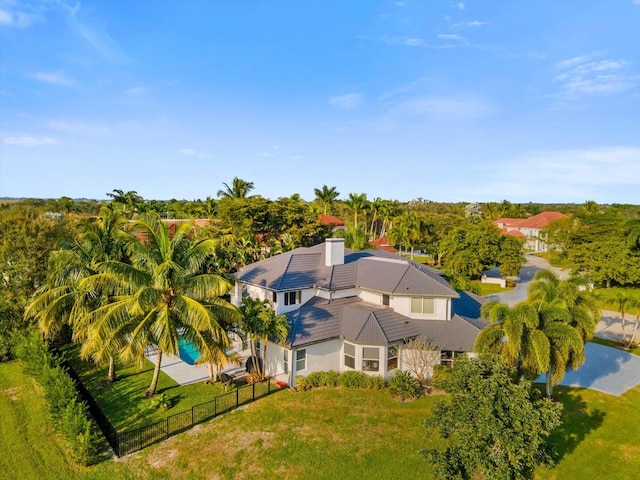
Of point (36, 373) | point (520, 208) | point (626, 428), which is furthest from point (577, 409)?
point (520, 208)

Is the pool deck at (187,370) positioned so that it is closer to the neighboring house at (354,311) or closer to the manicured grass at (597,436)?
the neighboring house at (354,311)

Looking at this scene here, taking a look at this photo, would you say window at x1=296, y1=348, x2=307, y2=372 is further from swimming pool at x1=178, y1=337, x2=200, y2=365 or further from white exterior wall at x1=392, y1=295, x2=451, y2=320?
swimming pool at x1=178, y1=337, x2=200, y2=365

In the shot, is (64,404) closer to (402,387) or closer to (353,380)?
(353,380)

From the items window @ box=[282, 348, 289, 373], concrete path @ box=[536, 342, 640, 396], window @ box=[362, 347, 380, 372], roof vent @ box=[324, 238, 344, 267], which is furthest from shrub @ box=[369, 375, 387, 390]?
roof vent @ box=[324, 238, 344, 267]

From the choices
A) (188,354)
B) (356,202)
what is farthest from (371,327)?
(356,202)

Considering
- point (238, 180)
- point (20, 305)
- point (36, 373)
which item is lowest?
point (36, 373)

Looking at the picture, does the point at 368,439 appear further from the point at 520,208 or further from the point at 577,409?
the point at 520,208
